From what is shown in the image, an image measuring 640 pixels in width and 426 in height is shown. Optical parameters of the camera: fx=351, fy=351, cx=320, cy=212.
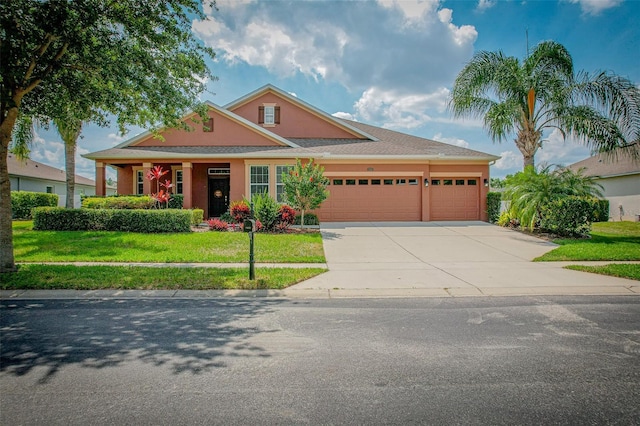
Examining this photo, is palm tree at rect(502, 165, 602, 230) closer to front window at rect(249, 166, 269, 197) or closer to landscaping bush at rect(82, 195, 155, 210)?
front window at rect(249, 166, 269, 197)

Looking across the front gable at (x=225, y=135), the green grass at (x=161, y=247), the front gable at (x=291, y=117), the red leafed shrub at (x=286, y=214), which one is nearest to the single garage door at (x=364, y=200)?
the red leafed shrub at (x=286, y=214)

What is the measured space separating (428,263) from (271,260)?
425cm

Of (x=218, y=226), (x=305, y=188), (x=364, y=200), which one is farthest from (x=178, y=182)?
(x=364, y=200)

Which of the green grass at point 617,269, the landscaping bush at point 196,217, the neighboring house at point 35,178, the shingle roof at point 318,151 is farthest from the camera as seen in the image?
the neighboring house at point 35,178

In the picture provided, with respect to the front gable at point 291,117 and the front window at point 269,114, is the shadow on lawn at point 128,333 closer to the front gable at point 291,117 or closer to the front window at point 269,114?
the front gable at point 291,117

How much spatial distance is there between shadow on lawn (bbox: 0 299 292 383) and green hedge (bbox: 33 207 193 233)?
Answer: 812 cm

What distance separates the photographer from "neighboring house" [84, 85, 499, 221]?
57.5 ft

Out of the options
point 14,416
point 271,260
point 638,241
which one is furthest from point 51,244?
point 638,241

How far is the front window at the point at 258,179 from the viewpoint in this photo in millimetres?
17844

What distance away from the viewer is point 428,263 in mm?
9469

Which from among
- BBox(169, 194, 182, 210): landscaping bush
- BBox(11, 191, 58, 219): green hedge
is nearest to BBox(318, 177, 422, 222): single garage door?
BBox(169, 194, 182, 210): landscaping bush

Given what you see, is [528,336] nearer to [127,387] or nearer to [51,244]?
[127,387]

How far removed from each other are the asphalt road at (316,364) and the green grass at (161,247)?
398cm

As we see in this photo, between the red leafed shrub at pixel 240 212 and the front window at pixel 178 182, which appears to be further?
the front window at pixel 178 182
